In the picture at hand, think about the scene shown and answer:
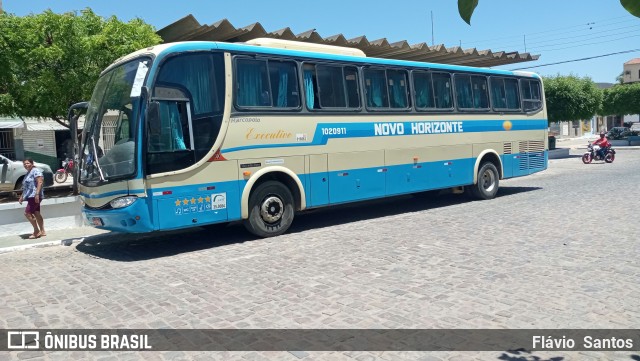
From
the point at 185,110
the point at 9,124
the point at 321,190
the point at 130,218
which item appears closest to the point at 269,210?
the point at 321,190

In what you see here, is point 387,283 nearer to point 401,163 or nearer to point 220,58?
point 220,58

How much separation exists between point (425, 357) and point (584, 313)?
1914mm

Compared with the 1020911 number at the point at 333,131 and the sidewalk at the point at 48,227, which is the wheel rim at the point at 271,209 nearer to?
the 1020911 number at the point at 333,131

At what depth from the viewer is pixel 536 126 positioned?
15.1m

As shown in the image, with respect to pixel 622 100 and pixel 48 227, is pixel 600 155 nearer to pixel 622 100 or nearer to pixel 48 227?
pixel 622 100

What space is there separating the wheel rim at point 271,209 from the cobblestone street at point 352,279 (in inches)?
19.3

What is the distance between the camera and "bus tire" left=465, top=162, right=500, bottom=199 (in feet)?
44.9

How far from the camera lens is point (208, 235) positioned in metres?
10.1

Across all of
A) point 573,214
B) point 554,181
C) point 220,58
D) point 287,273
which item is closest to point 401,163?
point 573,214

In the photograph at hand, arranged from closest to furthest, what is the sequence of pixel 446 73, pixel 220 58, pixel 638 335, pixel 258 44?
1. pixel 638 335
2. pixel 220 58
3. pixel 258 44
4. pixel 446 73

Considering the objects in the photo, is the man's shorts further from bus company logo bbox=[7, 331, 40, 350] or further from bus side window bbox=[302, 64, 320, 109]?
bus company logo bbox=[7, 331, 40, 350]

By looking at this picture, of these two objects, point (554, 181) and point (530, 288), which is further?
point (554, 181)

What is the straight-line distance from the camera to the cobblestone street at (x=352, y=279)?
4875 mm

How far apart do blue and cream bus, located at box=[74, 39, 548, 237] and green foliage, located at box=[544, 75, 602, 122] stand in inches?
782
